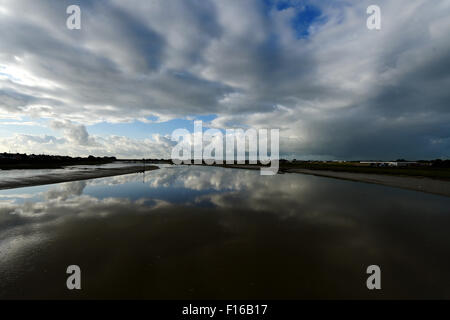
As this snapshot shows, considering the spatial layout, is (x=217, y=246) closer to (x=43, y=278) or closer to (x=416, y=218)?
(x=43, y=278)

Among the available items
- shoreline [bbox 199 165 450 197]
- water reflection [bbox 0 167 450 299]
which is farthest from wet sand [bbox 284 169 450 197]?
water reflection [bbox 0 167 450 299]

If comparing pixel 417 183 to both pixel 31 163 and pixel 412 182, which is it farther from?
pixel 31 163

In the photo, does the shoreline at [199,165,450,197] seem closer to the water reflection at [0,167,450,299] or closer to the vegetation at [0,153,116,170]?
the water reflection at [0,167,450,299]

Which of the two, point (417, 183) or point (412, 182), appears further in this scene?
point (412, 182)

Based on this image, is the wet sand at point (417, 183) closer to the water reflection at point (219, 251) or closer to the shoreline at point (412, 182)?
the shoreline at point (412, 182)

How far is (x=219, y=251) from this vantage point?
308 inches

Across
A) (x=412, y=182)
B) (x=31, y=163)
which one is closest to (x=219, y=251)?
(x=412, y=182)

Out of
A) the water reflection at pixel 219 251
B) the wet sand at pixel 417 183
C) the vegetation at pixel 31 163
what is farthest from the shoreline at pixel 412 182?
the vegetation at pixel 31 163

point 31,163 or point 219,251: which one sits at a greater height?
point 31,163

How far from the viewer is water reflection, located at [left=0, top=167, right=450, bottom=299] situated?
5555 millimetres

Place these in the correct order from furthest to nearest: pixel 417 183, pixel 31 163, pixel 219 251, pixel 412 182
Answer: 1. pixel 31 163
2. pixel 412 182
3. pixel 417 183
4. pixel 219 251
